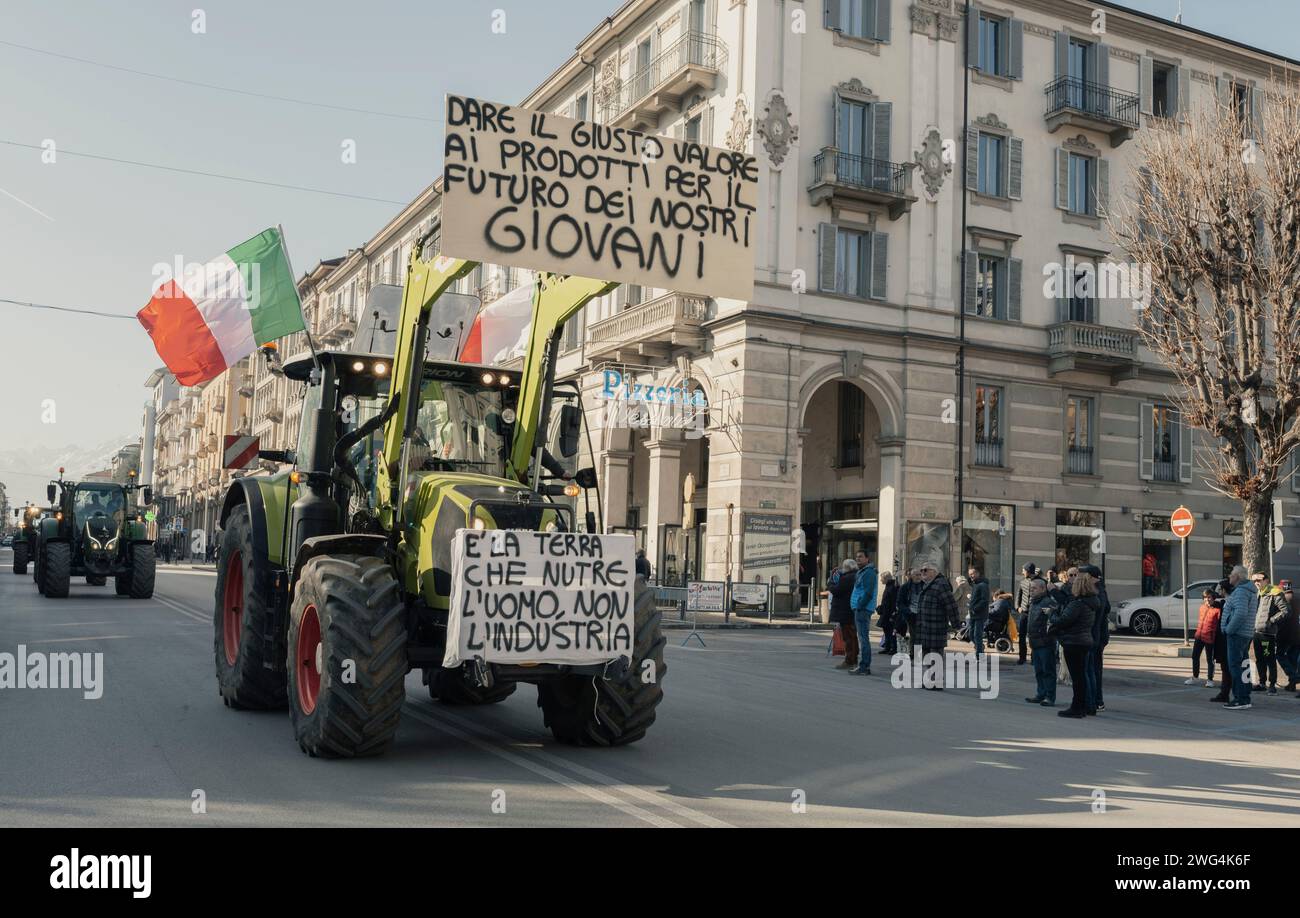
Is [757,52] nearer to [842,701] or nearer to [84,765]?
→ [842,701]

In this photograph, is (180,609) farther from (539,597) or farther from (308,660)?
(539,597)

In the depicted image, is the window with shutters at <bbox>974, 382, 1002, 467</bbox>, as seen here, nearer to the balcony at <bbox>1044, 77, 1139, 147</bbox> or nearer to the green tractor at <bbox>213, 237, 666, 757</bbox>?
the balcony at <bbox>1044, 77, 1139, 147</bbox>

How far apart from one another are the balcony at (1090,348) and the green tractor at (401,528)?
85.3ft

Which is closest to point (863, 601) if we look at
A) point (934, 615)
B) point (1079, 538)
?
point (934, 615)

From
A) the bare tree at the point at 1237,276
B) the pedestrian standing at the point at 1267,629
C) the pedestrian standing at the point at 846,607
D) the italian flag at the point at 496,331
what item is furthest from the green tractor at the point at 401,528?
the bare tree at the point at 1237,276

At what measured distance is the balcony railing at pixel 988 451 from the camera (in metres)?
31.6

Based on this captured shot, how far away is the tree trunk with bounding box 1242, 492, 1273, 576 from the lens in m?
21.8

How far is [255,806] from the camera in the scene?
6.32 metres

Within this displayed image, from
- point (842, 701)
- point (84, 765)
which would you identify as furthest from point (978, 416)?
point (84, 765)

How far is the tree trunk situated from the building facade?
9.33m

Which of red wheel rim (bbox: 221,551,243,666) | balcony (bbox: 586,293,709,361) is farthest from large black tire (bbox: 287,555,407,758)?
balcony (bbox: 586,293,709,361)

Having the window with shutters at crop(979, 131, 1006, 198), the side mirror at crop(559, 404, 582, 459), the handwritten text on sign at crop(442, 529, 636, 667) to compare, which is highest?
the window with shutters at crop(979, 131, 1006, 198)

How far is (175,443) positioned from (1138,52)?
104461 millimetres

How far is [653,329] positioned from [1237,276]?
14297mm
